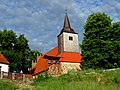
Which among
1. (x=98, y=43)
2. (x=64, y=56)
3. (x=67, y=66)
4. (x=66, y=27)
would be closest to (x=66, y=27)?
(x=66, y=27)

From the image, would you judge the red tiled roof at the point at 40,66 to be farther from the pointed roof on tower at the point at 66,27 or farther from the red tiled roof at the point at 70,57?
the pointed roof on tower at the point at 66,27

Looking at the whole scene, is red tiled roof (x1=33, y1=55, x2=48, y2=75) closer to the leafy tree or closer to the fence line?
the leafy tree

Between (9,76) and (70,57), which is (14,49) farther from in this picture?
(9,76)

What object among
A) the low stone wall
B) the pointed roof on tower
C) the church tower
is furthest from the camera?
the pointed roof on tower

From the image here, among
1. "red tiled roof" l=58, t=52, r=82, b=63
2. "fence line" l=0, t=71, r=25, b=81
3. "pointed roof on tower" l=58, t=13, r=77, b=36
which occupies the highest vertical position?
"pointed roof on tower" l=58, t=13, r=77, b=36

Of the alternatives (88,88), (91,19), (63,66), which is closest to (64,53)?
(63,66)

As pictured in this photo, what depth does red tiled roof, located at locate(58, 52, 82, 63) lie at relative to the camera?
145 ft

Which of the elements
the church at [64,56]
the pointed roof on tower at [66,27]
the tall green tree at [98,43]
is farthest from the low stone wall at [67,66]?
the pointed roof on tower at [66,27]

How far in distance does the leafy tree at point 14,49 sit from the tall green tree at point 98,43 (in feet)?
46.2

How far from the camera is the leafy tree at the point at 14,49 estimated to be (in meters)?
48.2

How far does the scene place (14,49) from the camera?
4991 cm

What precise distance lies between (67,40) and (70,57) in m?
3.51

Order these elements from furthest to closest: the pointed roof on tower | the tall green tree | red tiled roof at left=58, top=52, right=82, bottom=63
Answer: the pointed roof on tower, red tiled roof at left=58, top=52, right=82, bottom=63, the tall green tree

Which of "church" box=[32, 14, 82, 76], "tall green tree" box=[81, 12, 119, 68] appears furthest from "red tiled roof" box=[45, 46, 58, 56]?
"tall green tree" box=[81, 12, 119, 68]
